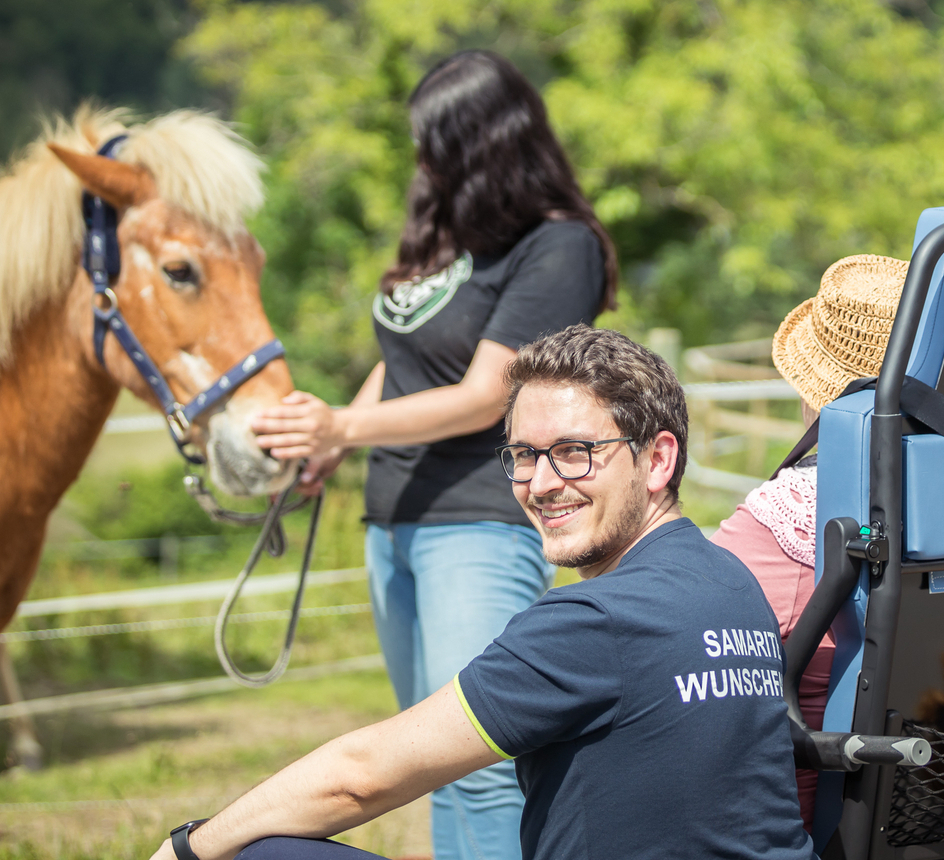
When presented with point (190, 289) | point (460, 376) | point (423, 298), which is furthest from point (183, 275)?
point (460, 376)

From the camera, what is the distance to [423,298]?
2129mm

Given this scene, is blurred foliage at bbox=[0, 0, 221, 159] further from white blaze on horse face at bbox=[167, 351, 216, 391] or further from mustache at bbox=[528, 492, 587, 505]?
mustache at bbox=[528, 492, 587, 505]

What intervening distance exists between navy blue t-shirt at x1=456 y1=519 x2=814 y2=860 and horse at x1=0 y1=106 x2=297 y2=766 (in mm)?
1239

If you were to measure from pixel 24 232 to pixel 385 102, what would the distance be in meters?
8.87

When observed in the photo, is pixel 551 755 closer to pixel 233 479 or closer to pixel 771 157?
pixel 233 479

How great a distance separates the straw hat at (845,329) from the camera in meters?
1.51

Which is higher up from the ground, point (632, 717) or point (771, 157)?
point (771, 157)

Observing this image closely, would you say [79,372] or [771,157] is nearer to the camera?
[79,372]

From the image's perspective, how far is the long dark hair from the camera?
2066mm

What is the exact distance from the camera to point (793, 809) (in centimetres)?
118

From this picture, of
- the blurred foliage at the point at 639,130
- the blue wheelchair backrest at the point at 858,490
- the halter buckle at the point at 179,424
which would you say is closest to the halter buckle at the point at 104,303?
the halter buckle at the point at 179,424

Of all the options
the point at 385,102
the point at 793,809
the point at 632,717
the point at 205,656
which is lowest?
the point at 205,656

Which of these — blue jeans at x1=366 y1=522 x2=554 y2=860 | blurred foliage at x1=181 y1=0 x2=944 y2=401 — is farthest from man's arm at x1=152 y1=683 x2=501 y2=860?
blurred foliage at x1=181 y1=0 x2=944 y2=401

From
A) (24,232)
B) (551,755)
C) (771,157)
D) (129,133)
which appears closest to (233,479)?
(24,232)
